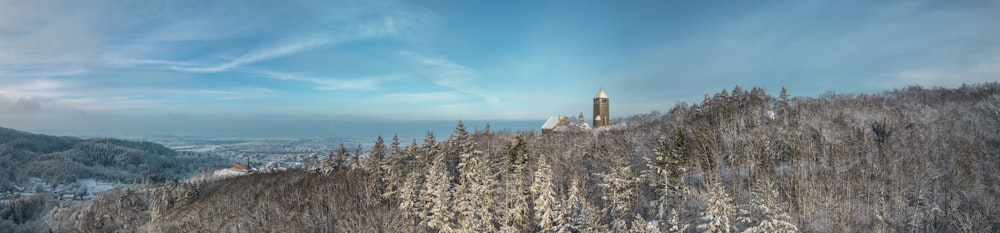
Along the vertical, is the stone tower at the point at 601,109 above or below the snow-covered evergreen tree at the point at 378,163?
above

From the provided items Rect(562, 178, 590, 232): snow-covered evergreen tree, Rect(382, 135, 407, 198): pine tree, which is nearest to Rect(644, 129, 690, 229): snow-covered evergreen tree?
Rect(562, 178, 590, 232): snow-covered evergreen tree

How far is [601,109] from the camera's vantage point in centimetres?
7862

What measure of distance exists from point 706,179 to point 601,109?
41960mm

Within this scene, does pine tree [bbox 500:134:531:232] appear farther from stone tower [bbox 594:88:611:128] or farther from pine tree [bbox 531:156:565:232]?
stone tower [bbox 594:88:611:128]

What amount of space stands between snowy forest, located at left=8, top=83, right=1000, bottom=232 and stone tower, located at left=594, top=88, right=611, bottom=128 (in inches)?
573

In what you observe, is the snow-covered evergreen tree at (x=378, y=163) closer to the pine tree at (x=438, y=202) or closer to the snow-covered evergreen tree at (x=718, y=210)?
the pine tree at (x=438, y=202)

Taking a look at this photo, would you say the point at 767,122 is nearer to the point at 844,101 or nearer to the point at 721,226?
the point at 844,101

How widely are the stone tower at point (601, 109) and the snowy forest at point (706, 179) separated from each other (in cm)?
1455

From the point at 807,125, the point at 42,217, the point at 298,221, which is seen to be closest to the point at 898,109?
the point at 807,125

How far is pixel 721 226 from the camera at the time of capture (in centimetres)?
2298

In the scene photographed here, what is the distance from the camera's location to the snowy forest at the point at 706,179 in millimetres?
27219

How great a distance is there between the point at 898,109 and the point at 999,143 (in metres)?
14.2

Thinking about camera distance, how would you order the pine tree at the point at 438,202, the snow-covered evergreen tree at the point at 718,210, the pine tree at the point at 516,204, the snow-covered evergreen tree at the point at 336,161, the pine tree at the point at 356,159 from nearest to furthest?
the snow-covered evergreen tree at the point at 718,210 → the pine tree at the point at 438,202 → the pine tree at the point at 516,204 → the pine tree at the point at 356,159 → the snow-covered evergreen tree at the point at 336,161

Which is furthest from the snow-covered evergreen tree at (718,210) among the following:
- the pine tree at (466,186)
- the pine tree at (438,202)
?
the pine tree at (438,202)
